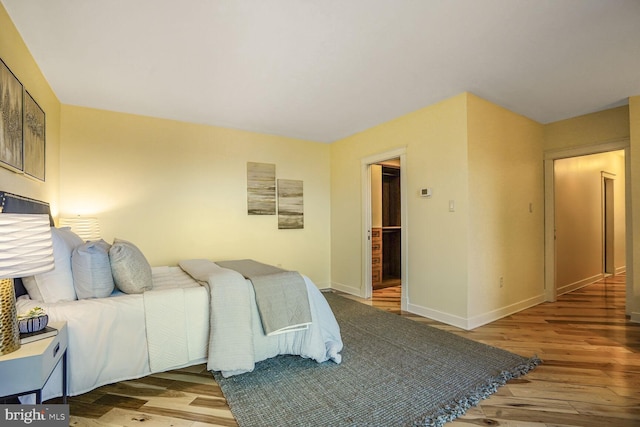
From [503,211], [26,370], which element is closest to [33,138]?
[26,370]

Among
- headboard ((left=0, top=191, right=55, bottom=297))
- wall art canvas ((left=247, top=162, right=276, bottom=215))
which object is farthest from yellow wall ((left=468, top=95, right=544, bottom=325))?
headboard ((left=0, top=191, right=55, bottom=297))

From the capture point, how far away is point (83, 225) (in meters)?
3.23

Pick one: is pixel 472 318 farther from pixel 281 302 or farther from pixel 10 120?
pixel 10 120

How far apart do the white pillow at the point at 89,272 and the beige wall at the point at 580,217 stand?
5.41 metres

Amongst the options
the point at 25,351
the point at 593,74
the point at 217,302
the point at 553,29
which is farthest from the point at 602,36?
the point at 25,351

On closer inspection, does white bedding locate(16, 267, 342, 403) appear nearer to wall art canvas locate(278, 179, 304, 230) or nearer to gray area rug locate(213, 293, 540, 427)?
gray area rug locate(213, 293, 540, 427)

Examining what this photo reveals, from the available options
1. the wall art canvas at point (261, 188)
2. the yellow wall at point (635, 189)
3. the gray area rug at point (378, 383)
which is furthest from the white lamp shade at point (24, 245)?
the yellow wall at point (635, 189)

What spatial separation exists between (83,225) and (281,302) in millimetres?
2539

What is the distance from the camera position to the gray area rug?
67.9 inches

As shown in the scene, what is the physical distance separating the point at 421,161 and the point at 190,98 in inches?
110

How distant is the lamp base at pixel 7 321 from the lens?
1.24m

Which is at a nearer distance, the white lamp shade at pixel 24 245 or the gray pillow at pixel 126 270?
the white lamp shade at pixel 24 245

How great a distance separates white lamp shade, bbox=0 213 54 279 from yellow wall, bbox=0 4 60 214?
109 cm

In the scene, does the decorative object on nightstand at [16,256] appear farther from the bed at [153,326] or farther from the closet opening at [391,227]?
the closet opening at [391,227]
